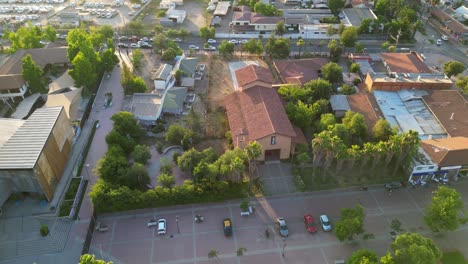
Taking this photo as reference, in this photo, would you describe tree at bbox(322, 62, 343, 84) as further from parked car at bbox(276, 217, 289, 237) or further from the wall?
parked car at bbox(276, 217, 289, 237)

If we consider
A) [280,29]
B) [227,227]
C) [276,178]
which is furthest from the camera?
[280,29]

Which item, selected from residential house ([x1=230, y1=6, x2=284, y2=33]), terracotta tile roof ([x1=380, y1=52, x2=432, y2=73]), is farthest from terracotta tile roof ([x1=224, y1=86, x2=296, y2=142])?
residential house ([x1=230, y1=6, x2=284, y2=33])

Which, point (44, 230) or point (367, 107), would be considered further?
point (367, 107)

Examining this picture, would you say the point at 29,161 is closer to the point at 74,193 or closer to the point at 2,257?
the point at 74,193

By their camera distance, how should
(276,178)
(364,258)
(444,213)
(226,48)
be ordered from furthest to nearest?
(226,48) → (276,178) → (444,213) → (364,258)

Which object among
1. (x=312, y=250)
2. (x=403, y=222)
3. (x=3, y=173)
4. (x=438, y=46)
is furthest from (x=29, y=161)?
(x=438, y=46)

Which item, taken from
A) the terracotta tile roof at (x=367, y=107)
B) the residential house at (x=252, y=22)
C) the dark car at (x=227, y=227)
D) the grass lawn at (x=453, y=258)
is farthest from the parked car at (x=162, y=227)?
the residential house at (x=252, y=22)

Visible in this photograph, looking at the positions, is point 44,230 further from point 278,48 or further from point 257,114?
point 278,48

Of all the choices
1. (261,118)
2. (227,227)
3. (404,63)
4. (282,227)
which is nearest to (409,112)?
(404,63)
